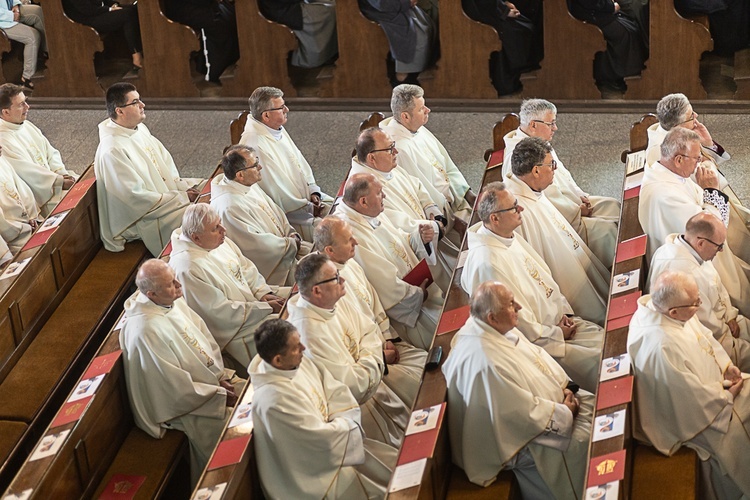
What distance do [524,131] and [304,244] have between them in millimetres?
1612

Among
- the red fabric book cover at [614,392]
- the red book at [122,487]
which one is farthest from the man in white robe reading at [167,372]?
the red fabric book cover at [614,392]

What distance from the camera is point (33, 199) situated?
8.23 m

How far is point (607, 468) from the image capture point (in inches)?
190

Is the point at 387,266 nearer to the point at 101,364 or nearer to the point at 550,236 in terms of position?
the point at 550,236

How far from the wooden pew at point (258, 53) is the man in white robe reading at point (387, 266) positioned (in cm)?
357

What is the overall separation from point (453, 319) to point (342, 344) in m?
0.59

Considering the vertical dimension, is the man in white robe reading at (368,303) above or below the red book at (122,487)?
above

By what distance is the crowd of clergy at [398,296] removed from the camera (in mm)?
5430

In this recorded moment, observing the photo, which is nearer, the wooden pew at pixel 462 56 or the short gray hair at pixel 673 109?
the short gray hair at pixel 673 109

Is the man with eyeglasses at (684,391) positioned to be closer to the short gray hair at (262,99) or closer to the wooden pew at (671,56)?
the short gray hair at (262,99)

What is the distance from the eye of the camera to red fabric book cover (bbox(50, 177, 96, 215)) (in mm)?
7480

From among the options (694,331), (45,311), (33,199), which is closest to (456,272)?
(694,331)

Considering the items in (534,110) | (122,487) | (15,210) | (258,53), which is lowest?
(122,487)

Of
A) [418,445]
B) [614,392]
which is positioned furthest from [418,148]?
[418,445]
